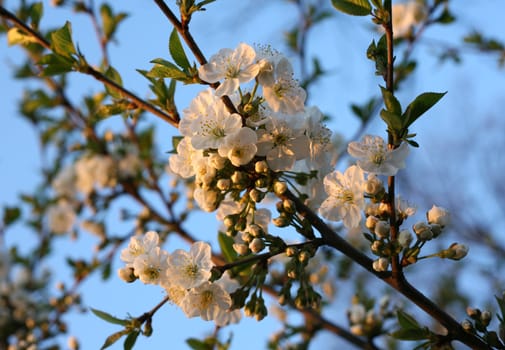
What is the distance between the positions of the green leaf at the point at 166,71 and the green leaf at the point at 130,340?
696 mm

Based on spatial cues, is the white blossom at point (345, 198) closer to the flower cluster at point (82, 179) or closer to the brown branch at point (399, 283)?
the brown branch at point (399, 283)

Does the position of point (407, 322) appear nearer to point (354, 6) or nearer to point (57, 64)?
point (354, 6)

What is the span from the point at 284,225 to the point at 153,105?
61cm

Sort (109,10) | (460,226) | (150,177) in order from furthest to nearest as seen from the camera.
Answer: (460,226)
(150,177)
(109,10)

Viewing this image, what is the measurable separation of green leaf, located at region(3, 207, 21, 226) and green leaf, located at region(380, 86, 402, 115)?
3731 mm

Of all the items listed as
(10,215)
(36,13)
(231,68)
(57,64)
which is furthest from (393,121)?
(10,215)

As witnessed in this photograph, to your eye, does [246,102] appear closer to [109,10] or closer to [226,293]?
[226,293]

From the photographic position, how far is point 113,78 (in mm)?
1871

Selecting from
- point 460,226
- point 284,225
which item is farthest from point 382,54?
point 460,226

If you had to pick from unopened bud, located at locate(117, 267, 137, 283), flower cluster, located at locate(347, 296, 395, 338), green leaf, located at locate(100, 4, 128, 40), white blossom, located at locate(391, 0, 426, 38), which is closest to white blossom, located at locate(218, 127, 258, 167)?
unopened bud, located at locate(117, 267, 137, 283)

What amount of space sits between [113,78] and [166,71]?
0.43m

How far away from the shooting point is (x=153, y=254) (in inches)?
59.6

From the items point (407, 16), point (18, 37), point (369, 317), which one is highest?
point (407, 16)

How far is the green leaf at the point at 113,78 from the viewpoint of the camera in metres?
1.83
